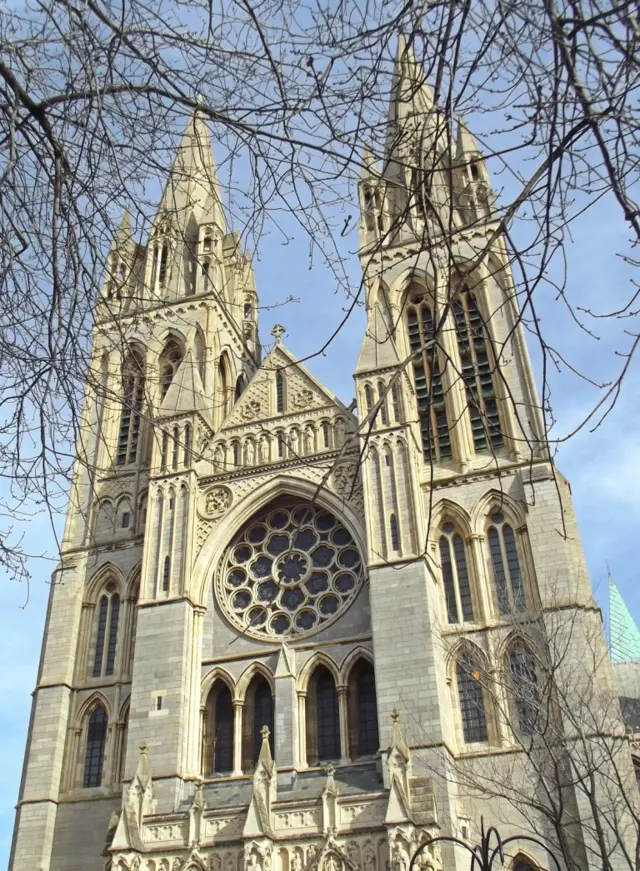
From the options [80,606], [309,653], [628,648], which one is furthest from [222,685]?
[628,648]

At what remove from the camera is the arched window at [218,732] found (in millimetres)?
20391


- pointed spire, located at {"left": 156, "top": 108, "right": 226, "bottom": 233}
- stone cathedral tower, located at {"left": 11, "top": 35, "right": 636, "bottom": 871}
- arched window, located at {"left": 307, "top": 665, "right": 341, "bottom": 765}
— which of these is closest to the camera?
pointed spire, located at {"left": 156, "top": 108, "right": 226, "bottom": 233}

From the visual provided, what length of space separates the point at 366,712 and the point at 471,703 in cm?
230

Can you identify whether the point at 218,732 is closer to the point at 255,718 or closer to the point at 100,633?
the point at 255,718

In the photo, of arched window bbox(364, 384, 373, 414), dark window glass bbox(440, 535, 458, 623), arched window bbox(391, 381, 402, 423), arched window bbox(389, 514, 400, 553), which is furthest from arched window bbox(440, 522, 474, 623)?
arched window bbox(364, 384, 373, 414)

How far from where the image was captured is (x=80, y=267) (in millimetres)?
5633

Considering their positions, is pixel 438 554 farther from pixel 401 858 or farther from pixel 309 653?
pixel 401 858

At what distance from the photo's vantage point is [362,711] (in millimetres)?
20188

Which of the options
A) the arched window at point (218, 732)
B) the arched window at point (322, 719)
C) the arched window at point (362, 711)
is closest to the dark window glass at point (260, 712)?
the arched window at point (218, 732)

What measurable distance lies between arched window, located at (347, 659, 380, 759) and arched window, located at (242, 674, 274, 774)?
183 cm

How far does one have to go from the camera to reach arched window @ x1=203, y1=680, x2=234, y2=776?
66.9ft

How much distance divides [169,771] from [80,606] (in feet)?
20.3

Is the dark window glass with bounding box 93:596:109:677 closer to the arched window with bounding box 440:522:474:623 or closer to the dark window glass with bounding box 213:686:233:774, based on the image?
the dark window glass with bounding box 213:686:233:774

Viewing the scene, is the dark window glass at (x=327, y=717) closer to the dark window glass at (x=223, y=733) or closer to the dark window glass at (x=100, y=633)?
the dark window glass at (x=223, y=733)
